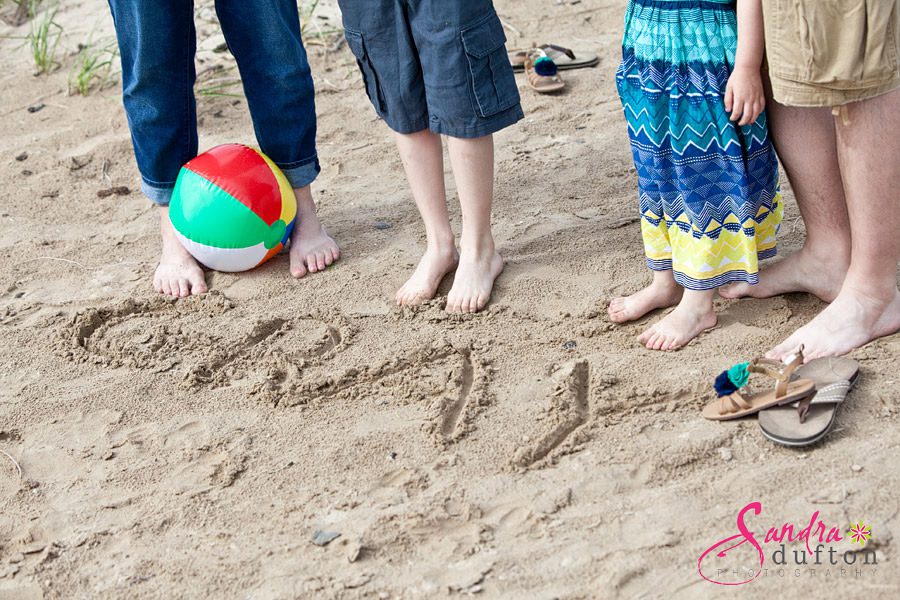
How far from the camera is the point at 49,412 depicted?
2.62 meters

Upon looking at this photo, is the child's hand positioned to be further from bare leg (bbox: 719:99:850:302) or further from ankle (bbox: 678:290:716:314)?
ankle (bbox: 678:290:716:314)

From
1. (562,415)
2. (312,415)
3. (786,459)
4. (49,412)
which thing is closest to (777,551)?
(786,459)

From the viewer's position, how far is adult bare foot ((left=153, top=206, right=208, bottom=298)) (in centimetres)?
316


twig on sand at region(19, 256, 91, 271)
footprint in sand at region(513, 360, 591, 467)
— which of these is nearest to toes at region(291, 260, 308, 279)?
twig on sand at region(19, 256, 91, 271)

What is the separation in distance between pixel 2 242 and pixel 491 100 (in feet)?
6.80

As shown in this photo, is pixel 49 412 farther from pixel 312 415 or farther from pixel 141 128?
pixel 141 128

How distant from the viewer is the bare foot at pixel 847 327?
7.77 ft

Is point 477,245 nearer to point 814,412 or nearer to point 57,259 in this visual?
point 814,412

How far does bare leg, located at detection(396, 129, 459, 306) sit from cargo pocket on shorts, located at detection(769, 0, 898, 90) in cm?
113

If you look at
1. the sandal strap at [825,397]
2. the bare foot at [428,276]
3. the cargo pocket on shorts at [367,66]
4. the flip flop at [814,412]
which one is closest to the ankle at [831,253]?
the flip flop at [814,412]

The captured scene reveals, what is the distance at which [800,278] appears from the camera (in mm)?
2635

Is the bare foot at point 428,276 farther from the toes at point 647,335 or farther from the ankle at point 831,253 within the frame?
the ankle at point 831,253

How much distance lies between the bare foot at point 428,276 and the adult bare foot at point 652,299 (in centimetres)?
57

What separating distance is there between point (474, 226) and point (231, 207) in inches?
30.7
